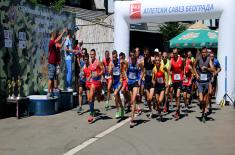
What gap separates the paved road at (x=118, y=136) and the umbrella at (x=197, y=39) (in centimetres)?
922

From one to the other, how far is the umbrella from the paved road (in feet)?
30.3

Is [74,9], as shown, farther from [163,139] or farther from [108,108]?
[163,139]

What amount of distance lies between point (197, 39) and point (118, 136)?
1343 centimetres

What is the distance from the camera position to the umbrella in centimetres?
2227

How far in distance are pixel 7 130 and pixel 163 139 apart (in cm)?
376

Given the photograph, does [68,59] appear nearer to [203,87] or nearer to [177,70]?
[177,70]

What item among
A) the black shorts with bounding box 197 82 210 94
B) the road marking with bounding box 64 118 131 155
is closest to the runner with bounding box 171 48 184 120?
the black shorts with bounding box 197 82 210 94

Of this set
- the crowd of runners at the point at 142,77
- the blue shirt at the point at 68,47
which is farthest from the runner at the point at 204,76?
the blue shirt at the point at 68,47

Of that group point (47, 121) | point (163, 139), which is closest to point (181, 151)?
point (163, 139)

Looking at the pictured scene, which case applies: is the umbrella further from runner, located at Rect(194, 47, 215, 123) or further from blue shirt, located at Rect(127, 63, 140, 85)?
blue shirt, located at Rect(127, 63, 140, 85)

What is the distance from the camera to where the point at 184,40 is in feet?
76.2

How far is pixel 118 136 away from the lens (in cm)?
1020

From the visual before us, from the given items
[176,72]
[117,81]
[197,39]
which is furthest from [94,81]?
[197,39]

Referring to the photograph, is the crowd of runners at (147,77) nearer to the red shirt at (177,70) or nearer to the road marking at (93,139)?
A: the red shirt at (177,70)
